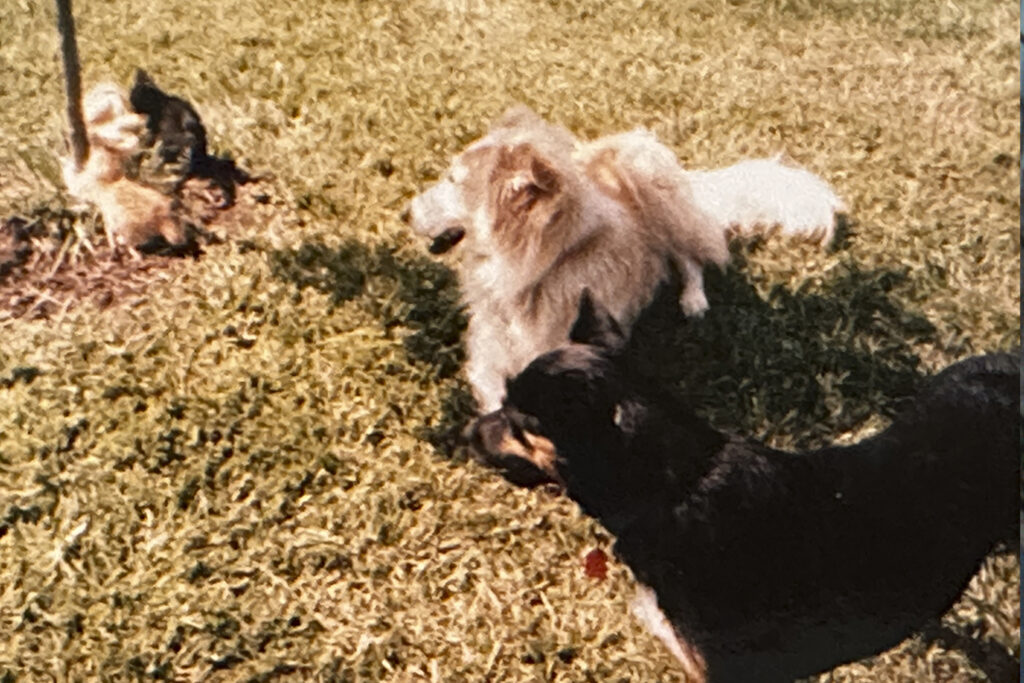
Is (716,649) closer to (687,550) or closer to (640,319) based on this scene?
(687,550)

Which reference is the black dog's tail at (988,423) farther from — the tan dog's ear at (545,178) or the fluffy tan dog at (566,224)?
the tan dog's ear at (545,178)

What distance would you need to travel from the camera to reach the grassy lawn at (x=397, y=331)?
2.61m

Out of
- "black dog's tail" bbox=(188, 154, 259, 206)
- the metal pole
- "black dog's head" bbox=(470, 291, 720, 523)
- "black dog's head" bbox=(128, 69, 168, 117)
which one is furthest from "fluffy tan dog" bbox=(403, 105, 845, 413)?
the metal pole

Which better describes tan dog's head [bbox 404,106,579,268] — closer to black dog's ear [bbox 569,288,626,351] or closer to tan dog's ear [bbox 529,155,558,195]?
tan dog's ear [bbox 529,155,558,195]

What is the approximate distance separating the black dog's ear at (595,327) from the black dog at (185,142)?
4.25 ft

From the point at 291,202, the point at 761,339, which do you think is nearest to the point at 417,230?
the point at 291,202

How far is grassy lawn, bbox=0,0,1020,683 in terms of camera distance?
2607 millimetres

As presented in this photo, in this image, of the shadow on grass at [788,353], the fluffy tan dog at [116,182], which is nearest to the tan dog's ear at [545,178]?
the shadow on grass at [788,353]

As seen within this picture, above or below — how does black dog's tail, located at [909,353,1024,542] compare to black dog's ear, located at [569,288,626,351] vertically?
above

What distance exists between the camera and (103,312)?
10.6 feet

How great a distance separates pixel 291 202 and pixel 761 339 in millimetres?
1482

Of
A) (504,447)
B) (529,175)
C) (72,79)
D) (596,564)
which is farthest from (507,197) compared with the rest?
(72,79)

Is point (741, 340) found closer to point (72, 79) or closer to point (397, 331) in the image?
point (397, 331)

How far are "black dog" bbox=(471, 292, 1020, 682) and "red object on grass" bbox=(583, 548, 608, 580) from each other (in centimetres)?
24
